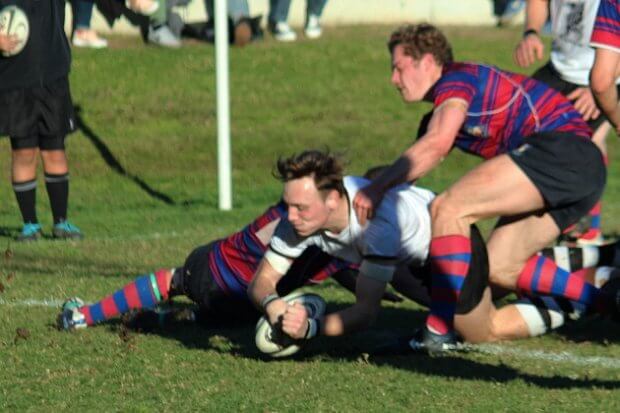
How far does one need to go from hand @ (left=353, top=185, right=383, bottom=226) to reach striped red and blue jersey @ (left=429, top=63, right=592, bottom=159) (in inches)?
29.9

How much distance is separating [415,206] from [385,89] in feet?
34.8

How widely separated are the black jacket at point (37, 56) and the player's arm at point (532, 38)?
3.37 metres

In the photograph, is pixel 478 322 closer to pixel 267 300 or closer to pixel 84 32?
pixel 267 300

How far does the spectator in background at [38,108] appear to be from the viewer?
10.3 metres

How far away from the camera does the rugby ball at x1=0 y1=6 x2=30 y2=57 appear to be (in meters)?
10.2

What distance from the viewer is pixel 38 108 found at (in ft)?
33.8

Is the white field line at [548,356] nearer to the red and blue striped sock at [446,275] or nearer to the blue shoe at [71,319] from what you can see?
the red and blue striped sock at [446,275]

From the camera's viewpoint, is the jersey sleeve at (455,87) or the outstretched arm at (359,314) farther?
the jersey sleeve at (455,87)

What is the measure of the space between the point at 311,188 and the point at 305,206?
3.2 inches

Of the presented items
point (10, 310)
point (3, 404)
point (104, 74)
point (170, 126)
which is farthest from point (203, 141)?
point (3, 404)

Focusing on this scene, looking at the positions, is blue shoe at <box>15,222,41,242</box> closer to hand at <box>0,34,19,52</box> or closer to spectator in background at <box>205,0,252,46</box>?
hand at <box>0,34,19,52</box>

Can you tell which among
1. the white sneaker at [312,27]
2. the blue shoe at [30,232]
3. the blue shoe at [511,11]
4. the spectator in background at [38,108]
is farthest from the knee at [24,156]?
the blue shoe at [511,11]

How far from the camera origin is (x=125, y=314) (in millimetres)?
7219

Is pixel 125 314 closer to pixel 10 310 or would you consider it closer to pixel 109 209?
pixel 10 310
